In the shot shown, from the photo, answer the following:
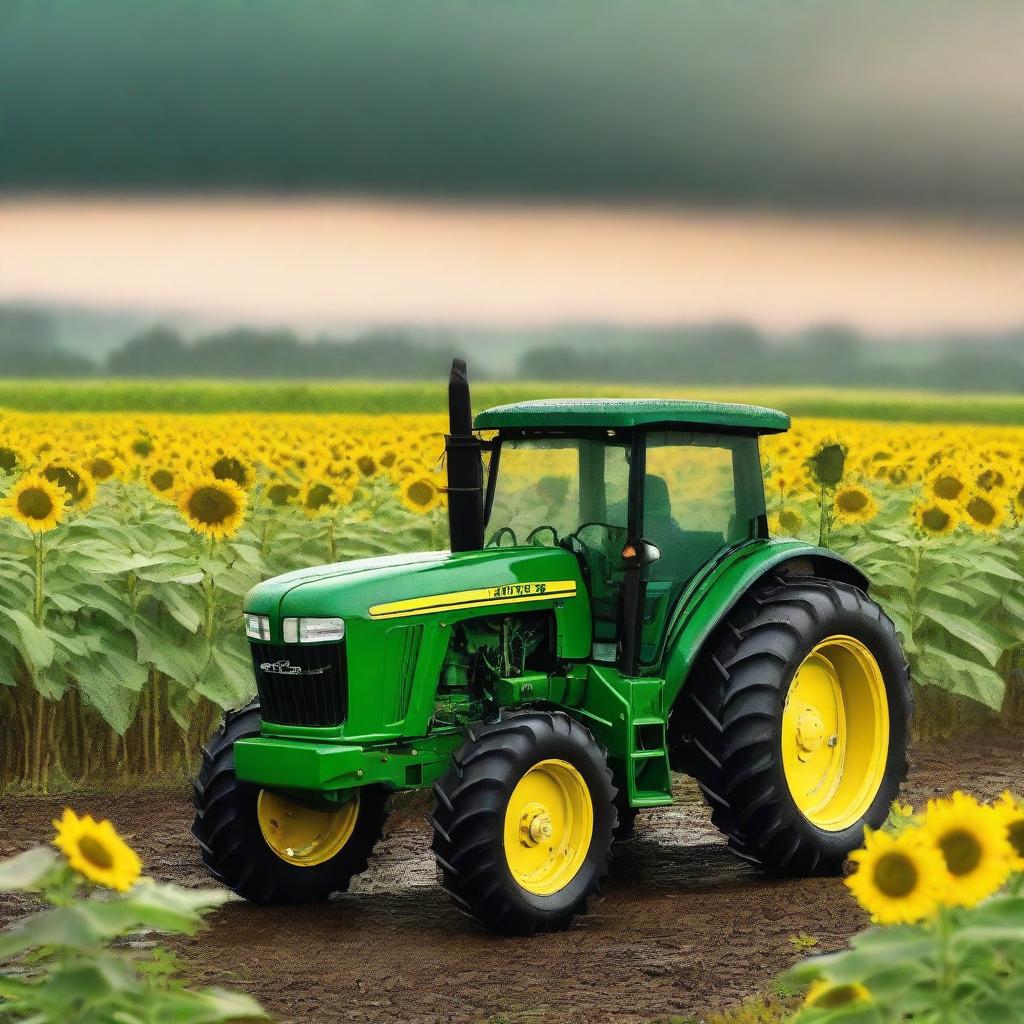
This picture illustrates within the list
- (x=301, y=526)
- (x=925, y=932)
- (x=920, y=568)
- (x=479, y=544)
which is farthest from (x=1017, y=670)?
(x=925, y=932)

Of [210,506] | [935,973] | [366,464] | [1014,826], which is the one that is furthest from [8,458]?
[935,973]

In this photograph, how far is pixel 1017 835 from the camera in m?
3.36

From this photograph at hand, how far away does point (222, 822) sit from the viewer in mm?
6297

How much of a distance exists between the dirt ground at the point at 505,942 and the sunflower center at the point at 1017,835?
6.16ft

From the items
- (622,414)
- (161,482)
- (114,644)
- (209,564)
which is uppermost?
(622,414)

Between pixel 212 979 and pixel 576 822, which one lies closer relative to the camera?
pixel 212 979

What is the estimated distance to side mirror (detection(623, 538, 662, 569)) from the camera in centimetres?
635

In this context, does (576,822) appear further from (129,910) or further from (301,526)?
(301,526)

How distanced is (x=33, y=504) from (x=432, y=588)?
3101 millimetres

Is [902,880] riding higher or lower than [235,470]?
lower

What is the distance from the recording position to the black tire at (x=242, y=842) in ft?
20.7

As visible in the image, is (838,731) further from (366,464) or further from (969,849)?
(366,464)

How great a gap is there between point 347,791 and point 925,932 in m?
3.31

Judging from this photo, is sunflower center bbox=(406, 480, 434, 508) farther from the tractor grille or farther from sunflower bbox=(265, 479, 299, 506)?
the tractor grille
